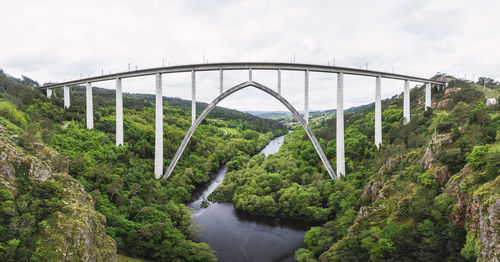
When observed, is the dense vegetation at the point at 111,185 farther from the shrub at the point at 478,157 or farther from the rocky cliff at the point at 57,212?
the shrub at the point at 478,157

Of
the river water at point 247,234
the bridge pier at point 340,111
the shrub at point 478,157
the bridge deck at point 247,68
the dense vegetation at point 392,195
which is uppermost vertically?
the bridge deck at point 247,68

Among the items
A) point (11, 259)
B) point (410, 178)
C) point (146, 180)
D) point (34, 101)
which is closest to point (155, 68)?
point (146, 180)

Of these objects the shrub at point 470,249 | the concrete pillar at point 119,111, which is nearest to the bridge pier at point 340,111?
the shrub at point 470,249

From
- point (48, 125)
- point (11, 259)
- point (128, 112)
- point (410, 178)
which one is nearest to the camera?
point (11, 259)

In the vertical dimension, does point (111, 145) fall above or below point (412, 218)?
above

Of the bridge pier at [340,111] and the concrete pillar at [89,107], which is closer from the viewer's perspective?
the bridge pier at [340,111]

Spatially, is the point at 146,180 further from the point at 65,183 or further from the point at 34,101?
the point at 34,101
